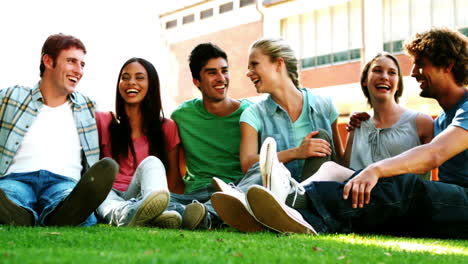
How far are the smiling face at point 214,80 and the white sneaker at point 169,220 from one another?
1.69 metres

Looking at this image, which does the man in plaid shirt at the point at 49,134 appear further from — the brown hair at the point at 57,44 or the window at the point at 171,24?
the window at the point at 171,24

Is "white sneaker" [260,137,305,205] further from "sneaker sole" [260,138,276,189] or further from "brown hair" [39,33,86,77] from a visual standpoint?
"brown hair" [39,33,86,77]

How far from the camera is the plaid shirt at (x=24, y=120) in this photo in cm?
404

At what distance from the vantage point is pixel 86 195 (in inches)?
125

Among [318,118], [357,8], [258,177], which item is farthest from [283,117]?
[357,8]

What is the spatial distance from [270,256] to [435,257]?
705 mm

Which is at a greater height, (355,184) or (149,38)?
(149,38)

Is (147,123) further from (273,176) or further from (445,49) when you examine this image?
(445,49)

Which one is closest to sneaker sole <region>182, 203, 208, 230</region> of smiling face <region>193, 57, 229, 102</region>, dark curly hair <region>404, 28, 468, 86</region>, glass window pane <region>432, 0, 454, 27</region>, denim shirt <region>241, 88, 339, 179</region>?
denim shirt <region>241, 88, 339, 179</region>

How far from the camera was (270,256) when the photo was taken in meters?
2.16

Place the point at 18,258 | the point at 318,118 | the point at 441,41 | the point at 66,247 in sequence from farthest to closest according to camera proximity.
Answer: the point at 318,118 < the point at 441,41 < the point at 66,247 < the point at 18,258

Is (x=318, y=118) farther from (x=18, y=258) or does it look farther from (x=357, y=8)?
(x=357, y=8)

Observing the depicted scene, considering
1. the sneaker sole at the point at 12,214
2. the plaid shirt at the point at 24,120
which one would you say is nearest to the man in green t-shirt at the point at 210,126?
the plaid shirt at the point at 24,120

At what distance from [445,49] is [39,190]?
2.78 metres
